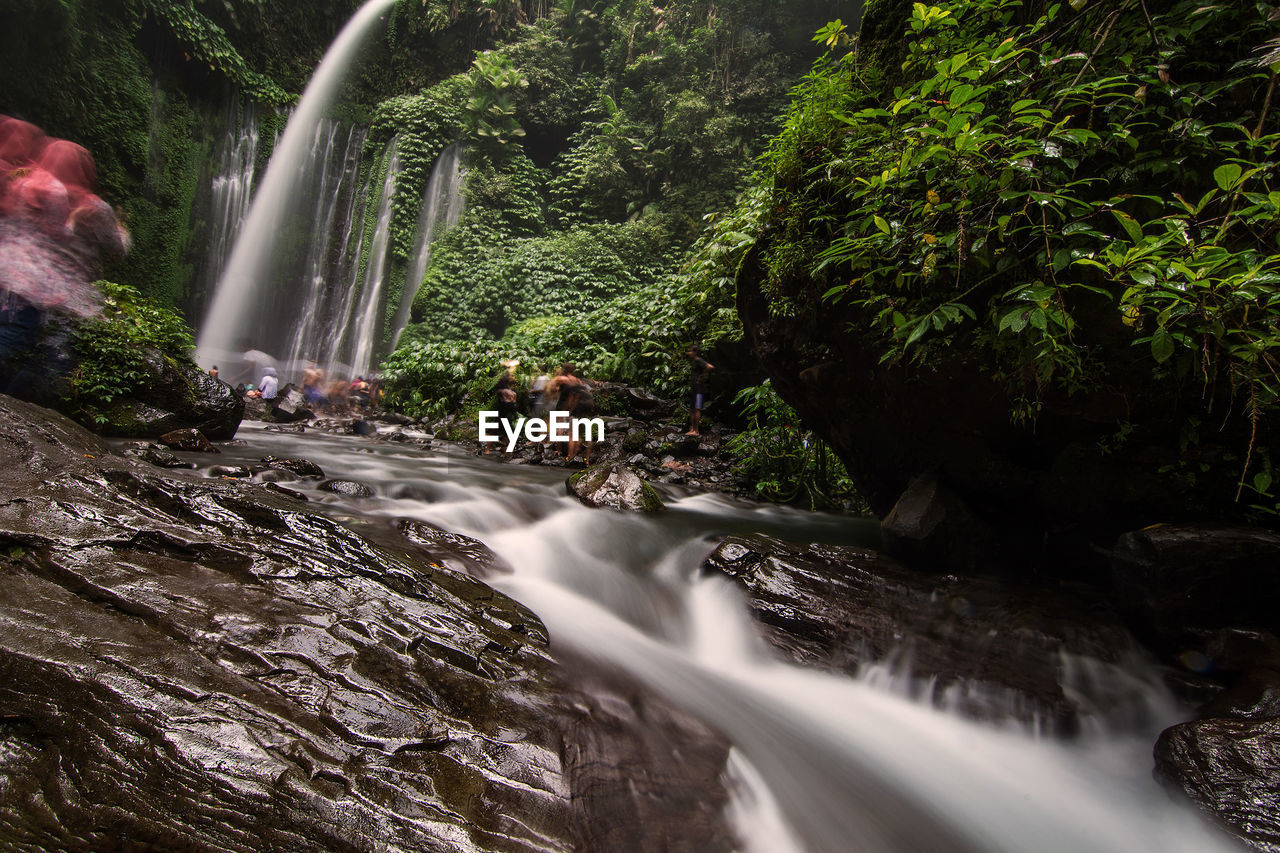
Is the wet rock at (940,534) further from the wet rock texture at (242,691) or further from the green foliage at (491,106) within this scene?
the green foliage at (491,106)

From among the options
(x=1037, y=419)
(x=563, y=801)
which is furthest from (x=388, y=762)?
(x=1037, y=419)

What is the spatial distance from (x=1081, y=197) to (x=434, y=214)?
63.3 feet

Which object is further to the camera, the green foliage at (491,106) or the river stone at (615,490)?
the green foliage at (491,106)

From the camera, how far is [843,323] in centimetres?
373

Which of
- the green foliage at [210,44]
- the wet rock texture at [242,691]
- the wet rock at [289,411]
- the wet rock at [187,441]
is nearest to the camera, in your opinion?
the wet rock texture at [242,691]

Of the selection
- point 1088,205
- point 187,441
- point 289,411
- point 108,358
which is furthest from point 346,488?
point 289,411

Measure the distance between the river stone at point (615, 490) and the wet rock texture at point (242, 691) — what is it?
9.22 ft

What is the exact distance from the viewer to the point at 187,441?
6.11m

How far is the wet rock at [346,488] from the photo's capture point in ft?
15.8

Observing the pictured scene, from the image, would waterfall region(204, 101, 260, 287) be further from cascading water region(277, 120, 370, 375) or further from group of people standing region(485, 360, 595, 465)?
group of people standing region(485, 360, 595, 465)

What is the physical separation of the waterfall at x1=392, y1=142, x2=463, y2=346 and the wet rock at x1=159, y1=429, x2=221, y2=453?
38.4 feet

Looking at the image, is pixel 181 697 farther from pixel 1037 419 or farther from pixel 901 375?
pixel 1037 419

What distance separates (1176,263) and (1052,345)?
52 cm

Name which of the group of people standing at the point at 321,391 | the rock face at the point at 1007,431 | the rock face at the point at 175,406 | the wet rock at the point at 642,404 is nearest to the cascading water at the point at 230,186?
the group of people standing at the point at 321,391
